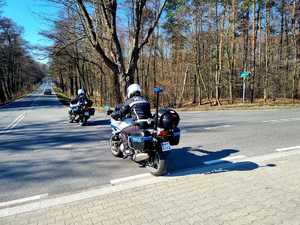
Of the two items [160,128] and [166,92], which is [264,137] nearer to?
[160,128]

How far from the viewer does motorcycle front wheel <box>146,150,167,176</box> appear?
4914 mm

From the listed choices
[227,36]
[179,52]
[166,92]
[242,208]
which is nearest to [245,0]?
[227,36]

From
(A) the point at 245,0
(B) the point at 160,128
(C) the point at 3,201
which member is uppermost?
(A) the point at 245,0

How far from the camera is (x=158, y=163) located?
4992mm

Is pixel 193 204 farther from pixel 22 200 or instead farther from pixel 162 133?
pixel 22 200

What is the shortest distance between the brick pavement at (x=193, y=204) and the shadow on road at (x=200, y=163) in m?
0.34

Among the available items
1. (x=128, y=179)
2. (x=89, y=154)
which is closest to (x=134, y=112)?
(x=128, y=179)

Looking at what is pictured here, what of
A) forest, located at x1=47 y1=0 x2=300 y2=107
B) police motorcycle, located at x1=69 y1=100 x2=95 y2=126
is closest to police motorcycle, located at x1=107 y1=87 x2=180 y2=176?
police motorcycle, located at x1=69 y1=100 x2=95 y2=126

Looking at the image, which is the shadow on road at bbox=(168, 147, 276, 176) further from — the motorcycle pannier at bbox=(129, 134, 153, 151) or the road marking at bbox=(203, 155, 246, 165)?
the motorcycle pannier at bbox=(129, 134, 153, 151)

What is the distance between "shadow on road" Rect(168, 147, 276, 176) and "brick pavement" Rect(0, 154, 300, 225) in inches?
13.4

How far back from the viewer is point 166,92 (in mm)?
32906

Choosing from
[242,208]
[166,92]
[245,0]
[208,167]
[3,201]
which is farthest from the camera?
[166,92]

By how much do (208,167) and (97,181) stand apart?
7.70ft

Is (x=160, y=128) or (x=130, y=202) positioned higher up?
(x=160, y=128)
